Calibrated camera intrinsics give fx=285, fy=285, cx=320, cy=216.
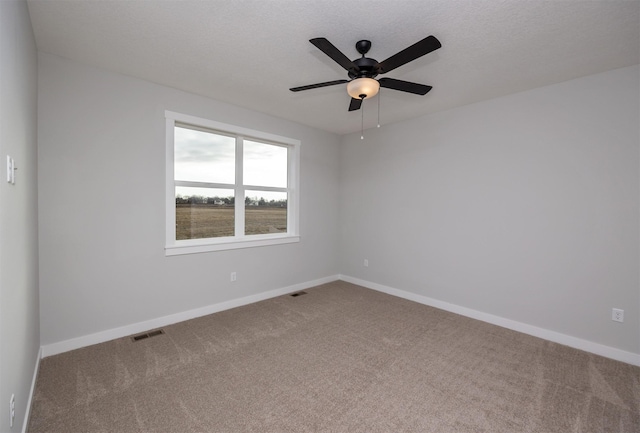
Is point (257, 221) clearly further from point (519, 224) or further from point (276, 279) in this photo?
point (519, 224)

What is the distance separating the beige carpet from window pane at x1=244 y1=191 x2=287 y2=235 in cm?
143

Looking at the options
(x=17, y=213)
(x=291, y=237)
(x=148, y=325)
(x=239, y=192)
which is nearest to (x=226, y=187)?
(x=239, y=192)

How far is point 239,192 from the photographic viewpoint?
154 inches

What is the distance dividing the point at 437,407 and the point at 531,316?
191 cm

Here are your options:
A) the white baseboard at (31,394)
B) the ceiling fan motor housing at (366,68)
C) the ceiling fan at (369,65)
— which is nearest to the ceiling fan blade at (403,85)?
the ceiling fan at (369,65)

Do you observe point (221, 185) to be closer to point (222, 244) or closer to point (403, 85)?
point (222, 244)

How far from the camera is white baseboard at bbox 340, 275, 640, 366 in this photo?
103 inches

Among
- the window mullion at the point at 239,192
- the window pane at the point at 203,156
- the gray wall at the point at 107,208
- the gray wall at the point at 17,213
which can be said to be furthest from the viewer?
the window mullion at the point at 239,192

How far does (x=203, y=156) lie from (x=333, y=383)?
2.93 meters

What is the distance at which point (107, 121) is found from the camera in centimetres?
279

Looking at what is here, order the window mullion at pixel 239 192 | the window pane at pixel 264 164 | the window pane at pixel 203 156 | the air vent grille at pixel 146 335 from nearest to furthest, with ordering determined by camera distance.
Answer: the air vent grille at pixel 146 335 < the window pane at pixel 203 156 < the window mullion at pixel 239 192 < the window pane at pixel 264 164

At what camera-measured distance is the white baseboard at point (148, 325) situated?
8.46 ft

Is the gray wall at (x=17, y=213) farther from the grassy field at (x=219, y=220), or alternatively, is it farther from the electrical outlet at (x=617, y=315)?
the electrical outlet at (x=617, y=315)

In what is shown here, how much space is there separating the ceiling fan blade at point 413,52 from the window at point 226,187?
2.33 metres
